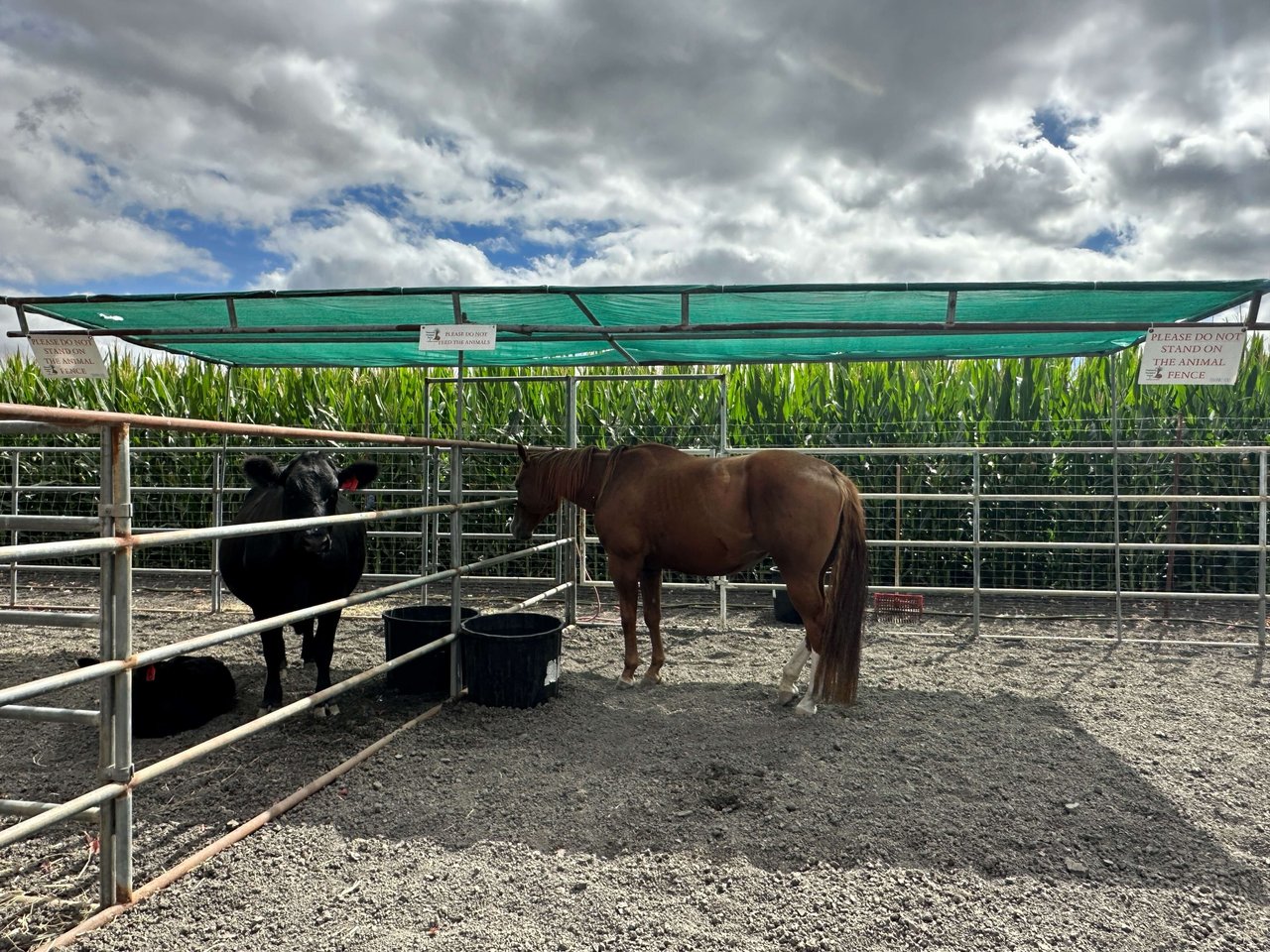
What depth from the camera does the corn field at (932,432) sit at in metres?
9.12

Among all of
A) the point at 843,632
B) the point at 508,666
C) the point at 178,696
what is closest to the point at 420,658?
the point at 508,666

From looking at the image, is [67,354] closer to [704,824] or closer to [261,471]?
[261,471]

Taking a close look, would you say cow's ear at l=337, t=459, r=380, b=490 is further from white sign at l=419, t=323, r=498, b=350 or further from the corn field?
the corn field

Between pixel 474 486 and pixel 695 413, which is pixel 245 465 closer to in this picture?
pixel 474 486

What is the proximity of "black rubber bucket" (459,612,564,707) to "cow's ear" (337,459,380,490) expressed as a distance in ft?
3.53

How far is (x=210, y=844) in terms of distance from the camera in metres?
2.92

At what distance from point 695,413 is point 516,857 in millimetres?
8019

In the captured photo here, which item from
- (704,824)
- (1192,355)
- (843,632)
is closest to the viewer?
(704,824)

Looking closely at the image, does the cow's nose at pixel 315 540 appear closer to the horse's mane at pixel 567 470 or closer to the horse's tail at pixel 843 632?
the horse's mane at pixel 567 470

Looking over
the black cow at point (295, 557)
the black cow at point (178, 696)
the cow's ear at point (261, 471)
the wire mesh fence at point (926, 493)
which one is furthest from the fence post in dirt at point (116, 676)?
the wire mesh fence at point (926, 493)

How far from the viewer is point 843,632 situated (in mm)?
4738

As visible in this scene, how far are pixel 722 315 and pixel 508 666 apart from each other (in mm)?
2803

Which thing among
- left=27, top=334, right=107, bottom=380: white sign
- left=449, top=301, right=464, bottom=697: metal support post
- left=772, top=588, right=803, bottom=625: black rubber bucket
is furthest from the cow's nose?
left=772, top=588, right=803, bottom=625: black rubber bucket

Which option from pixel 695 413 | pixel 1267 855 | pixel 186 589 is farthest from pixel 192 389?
pixel 1267 855
